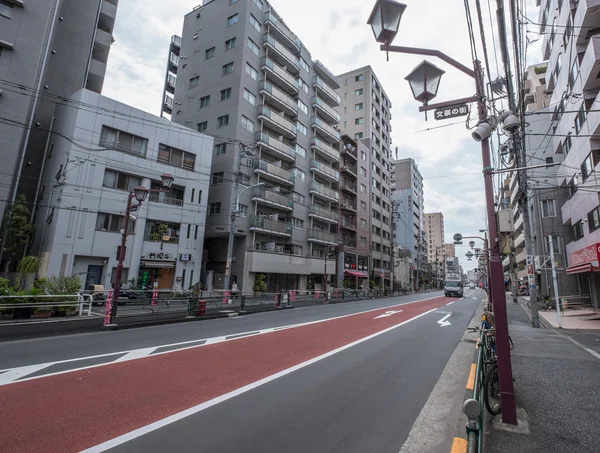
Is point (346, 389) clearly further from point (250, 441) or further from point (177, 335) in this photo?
point (177, 335)

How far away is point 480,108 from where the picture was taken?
5000 millimetres

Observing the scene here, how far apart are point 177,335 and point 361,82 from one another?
6264 cm

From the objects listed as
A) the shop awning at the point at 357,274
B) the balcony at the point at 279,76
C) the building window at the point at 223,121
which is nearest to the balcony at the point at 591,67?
the building window at the point at 223,121

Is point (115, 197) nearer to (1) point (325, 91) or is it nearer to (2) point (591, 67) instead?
(2) point (591, 67)

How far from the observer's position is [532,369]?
281 inches

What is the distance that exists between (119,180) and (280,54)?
24853 millimetres

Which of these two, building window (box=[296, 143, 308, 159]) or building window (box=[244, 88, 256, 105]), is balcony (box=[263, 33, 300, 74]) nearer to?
building window (box=[244, 88, 256, 105])

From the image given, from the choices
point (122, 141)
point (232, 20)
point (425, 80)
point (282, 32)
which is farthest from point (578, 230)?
point (232, 20)

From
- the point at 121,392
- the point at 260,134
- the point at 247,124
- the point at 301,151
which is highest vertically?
the point at 301,151

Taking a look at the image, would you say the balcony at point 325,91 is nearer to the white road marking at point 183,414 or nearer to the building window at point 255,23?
the building window at point 255,23

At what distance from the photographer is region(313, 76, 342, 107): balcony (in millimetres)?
45125

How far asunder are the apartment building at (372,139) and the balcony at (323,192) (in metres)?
13.9

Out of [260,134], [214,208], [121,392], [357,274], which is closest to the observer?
[121,392]

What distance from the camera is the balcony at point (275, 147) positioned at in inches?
1344
